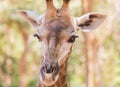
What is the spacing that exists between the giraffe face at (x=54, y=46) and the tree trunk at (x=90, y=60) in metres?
8.41

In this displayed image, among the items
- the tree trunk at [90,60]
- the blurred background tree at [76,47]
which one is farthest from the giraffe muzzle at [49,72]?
the tree trunk at [90,60]

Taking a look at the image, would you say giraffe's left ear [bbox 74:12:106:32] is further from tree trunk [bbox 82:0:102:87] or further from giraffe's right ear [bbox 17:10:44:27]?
tree trunk [bbox 82:0:102:87]

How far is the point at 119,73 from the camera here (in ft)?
91.8

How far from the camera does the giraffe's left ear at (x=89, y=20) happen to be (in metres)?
7.30

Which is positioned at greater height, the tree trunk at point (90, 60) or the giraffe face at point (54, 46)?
the giraffe face at point (54, 46)

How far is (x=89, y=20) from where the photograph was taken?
732 centimetres

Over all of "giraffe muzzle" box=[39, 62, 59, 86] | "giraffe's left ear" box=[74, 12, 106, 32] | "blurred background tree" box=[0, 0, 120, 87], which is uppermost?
"giraffe's left ear" box=[74, 12, 106, 32]

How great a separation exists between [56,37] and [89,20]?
0.95m

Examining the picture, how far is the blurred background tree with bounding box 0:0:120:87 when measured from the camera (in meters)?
15.7

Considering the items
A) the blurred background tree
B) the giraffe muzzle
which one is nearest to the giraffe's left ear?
the giraffe muzzle

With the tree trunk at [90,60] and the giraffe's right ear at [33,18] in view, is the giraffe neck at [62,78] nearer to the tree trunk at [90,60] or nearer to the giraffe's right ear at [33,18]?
the giraffe's right ear at [33,18]

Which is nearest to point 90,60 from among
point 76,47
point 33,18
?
point 76,47

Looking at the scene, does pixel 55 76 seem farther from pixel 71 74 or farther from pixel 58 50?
pixel 71 74

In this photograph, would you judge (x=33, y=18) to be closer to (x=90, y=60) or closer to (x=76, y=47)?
(x=90, y=60)
